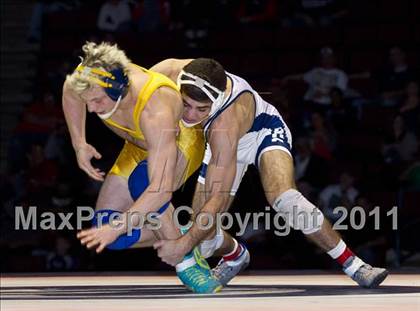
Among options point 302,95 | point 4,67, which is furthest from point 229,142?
point 4,67

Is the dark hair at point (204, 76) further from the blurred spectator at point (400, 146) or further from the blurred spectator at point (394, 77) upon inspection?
the blurred spectator at point (394, 77)

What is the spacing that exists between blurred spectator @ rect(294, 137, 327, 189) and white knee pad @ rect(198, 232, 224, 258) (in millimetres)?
3482

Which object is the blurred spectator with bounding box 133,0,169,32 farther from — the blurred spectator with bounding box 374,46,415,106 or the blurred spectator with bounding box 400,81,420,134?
the blurred spectator with bounding box 400,81,420,134

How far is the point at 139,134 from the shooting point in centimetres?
545

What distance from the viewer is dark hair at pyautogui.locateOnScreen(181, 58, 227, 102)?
5.38 metres

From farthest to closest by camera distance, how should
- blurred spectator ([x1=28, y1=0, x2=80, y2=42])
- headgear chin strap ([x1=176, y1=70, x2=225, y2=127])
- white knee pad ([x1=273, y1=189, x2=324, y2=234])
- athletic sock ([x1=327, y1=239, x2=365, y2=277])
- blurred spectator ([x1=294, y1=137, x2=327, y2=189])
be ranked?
blurred spectator ([x1=28, y1=0, x2=80, y2=42]), blurred spectator ([x1=294, y1=137, x2=327, y2=189]), athletic sock ([x1=327, y1=239, x2=365, y2=277]), white knee pad ([x1=273, y1=189, x2=324, y2=234]), headgear chin strap ([x1=176, y1=70, x2=225, y2=127])

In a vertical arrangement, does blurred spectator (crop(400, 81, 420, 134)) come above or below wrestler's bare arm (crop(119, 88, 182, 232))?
below

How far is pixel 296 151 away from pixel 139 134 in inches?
187

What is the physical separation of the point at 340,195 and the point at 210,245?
342 cm

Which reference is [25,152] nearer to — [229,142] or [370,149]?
[370,149]

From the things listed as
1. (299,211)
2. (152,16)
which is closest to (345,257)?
(299,211)

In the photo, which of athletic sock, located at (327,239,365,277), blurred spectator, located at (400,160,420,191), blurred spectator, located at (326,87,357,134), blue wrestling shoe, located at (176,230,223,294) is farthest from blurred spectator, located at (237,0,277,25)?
blue wrestling shoe, located at (176,230,223,294)

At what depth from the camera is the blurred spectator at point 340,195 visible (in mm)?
9307

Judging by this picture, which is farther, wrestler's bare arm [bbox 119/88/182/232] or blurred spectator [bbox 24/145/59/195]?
blurred spectator [bbox 24/145/59/195]
